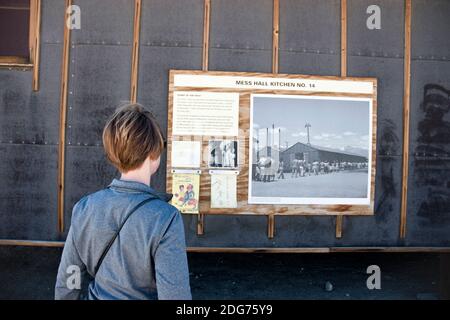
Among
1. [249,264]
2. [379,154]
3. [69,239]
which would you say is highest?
[379,154]

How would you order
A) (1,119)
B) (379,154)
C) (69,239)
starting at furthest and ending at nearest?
1. (379,154)
2. (1,119)
3. (69,239)

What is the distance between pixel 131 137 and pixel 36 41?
4.03 m

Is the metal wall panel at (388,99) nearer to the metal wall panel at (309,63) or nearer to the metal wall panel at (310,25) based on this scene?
the metal wall panel at (309,63)

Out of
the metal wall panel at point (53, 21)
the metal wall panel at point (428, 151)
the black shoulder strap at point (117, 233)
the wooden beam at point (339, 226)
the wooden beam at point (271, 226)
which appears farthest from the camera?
the metal wall panel at point (428, 151)

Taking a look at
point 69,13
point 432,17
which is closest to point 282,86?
point 432,17

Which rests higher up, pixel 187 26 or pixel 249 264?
pixel 187 26

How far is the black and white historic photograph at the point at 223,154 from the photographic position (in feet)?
17.8

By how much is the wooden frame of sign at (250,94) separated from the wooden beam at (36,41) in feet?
5.39

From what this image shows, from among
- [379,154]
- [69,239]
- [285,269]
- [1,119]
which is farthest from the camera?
[285,269]

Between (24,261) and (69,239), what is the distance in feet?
13.2

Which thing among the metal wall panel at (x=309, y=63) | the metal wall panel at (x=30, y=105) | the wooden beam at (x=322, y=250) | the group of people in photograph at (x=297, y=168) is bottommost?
the wooden beam at (x=322, y=250)

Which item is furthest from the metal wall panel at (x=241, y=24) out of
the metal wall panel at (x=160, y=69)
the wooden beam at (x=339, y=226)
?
the wooden beam at (x=339, y=226)
